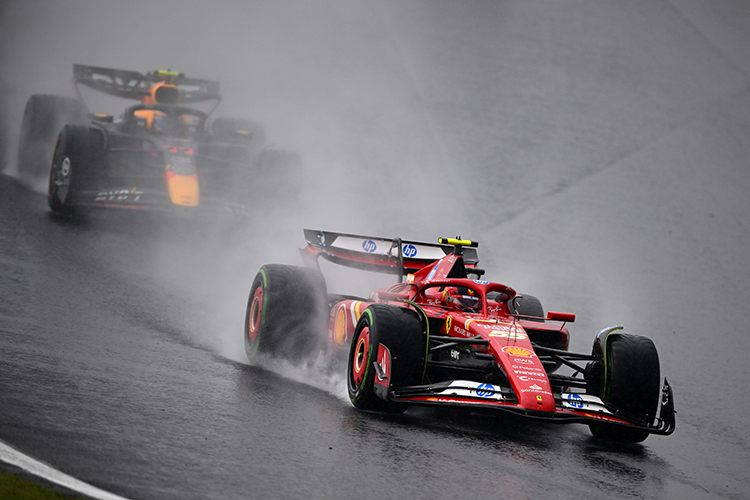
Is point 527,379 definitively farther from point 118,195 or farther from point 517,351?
point 118,195

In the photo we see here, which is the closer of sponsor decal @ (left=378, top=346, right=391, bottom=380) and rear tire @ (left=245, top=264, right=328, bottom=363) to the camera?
sponsor decal @ (left=378, top=346, right=391, bottom=380)

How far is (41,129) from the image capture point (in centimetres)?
1753

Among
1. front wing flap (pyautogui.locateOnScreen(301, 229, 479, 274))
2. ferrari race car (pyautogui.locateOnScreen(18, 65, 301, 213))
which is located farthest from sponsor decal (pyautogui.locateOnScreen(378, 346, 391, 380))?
ferrari race car (pyautogui.locateOnScreen(18, 65, 301, 213))

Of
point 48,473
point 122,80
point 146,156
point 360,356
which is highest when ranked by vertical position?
point 122,80

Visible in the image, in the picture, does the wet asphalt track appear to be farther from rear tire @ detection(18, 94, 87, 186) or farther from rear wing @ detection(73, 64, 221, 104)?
rear wing @ detection(73, 64, 221, 104)

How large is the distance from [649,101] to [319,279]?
18.7 m

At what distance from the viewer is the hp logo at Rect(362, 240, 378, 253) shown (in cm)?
989

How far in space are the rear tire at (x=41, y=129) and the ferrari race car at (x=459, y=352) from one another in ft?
34.4

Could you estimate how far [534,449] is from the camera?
633cm

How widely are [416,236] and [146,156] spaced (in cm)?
589

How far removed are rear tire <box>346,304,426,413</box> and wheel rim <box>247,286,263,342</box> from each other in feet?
7.59

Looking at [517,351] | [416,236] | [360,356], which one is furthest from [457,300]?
[416,236]

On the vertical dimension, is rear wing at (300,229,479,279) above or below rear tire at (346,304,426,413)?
above

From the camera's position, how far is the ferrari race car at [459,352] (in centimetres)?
647
